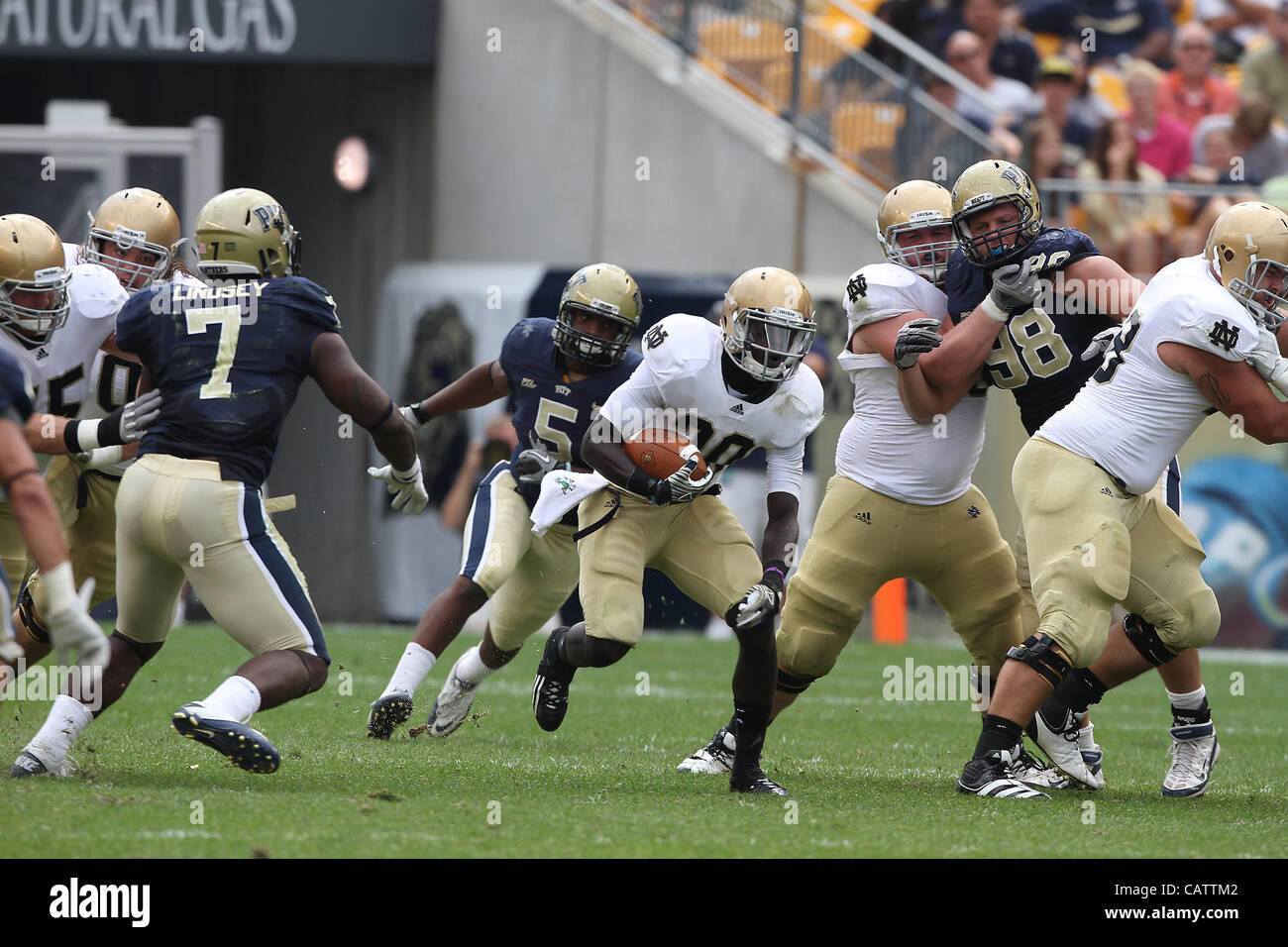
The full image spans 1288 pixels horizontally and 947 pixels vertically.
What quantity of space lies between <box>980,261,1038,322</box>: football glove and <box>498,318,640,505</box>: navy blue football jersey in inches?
55.7

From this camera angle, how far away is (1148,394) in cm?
474

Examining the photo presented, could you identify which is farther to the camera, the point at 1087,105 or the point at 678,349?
the point at 1087,105

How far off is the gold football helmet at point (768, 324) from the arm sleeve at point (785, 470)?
26 centimetres

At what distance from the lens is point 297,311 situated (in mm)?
4473

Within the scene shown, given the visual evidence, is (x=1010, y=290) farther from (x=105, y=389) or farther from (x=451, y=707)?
(x=105, y=389)

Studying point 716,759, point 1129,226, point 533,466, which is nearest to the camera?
point 716,759

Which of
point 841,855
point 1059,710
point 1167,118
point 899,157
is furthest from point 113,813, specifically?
point 1167,118

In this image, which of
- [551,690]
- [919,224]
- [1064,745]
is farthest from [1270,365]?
[551,690]

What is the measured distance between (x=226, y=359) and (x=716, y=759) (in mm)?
1903

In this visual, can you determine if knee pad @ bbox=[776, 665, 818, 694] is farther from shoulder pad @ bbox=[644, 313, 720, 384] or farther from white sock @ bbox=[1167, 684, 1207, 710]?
white sock @ bbox=[1167, 684, 1207, 710]

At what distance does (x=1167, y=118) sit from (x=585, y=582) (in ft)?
24.9

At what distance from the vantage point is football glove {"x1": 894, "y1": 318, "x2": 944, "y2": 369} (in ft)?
15.5

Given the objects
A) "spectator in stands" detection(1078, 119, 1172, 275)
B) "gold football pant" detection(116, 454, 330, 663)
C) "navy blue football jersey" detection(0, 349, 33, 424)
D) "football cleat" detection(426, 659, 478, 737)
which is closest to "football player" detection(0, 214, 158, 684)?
"gold football pant" detection(116, 454, 330, 663)

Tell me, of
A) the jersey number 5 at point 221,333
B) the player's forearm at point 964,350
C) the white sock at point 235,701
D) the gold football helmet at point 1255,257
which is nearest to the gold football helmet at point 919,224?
the player's forearm at point 964,350
